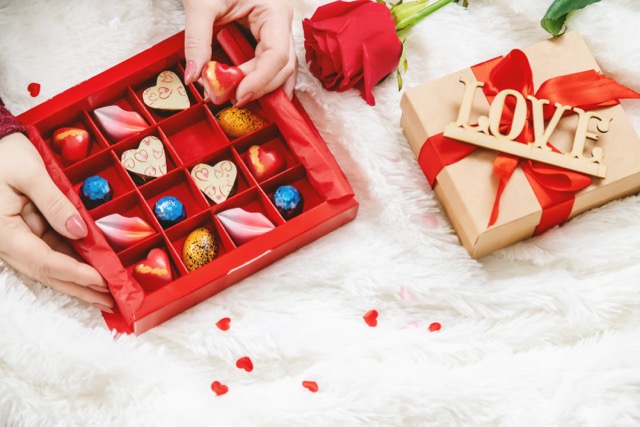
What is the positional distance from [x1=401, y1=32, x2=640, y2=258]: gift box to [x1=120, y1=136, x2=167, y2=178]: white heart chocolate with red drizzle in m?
0.32

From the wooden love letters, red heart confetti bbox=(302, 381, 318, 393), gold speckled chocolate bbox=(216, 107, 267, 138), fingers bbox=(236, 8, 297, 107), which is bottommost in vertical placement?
red heart confetti bbox=(302, 381, 318, 393)

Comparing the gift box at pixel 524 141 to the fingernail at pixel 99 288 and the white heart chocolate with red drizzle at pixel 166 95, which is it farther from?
the fingernail at pixel 99 288

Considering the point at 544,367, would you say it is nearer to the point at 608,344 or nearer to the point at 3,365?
the point at 608,344

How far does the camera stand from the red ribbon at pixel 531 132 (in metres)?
0.85

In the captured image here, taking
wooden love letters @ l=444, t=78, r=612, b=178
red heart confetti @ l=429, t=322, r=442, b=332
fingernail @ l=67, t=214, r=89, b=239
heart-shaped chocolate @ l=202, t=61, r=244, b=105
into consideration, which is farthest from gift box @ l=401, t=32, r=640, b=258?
fingernail @ l=67, t=214, r=89, b=239

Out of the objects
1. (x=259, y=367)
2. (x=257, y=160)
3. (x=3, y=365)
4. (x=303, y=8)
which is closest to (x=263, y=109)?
(x=257, y=160)

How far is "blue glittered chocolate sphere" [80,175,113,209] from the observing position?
88 centimetres

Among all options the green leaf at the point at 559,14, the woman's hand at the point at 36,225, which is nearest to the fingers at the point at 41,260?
the woman's hand at the point at 36,225

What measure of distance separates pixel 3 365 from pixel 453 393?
20.9 inches

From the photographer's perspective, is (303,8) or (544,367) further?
(303,8)

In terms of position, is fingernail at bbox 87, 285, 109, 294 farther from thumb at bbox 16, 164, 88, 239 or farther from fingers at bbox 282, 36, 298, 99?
fingers at bbox 282, 36, 298, 99

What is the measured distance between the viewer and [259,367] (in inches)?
35.5

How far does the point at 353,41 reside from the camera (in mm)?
904

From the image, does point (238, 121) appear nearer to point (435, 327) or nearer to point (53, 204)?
point (53, 204)
